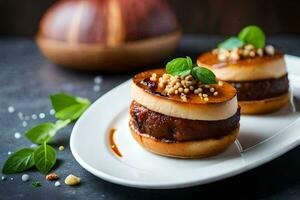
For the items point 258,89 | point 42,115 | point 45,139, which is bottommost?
point 42,115

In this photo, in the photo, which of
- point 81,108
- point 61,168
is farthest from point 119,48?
point 61,168

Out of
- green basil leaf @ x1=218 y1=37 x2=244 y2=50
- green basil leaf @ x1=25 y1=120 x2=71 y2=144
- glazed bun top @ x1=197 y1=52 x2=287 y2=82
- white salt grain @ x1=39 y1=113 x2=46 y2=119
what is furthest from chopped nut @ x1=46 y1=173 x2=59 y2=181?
green basil leaf @ x1=218 y1=37 x2=244 y2=50

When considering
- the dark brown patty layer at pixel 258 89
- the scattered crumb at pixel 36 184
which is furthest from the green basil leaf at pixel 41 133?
the dark brown patty layer at pixel 258 89

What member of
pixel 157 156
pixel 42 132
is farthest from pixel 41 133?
pixel 157 156

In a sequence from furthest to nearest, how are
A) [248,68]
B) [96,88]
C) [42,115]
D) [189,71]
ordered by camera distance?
[96,88] < [42,115] < [248,68] < [189,71]

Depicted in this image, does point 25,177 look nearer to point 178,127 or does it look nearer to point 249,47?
point 178,127

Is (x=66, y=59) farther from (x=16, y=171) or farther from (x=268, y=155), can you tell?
(x=268, y=155)

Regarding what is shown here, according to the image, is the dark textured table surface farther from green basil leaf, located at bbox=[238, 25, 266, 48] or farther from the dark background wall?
green basil leaf, located at bbox=[238, 25, 266, 48]
